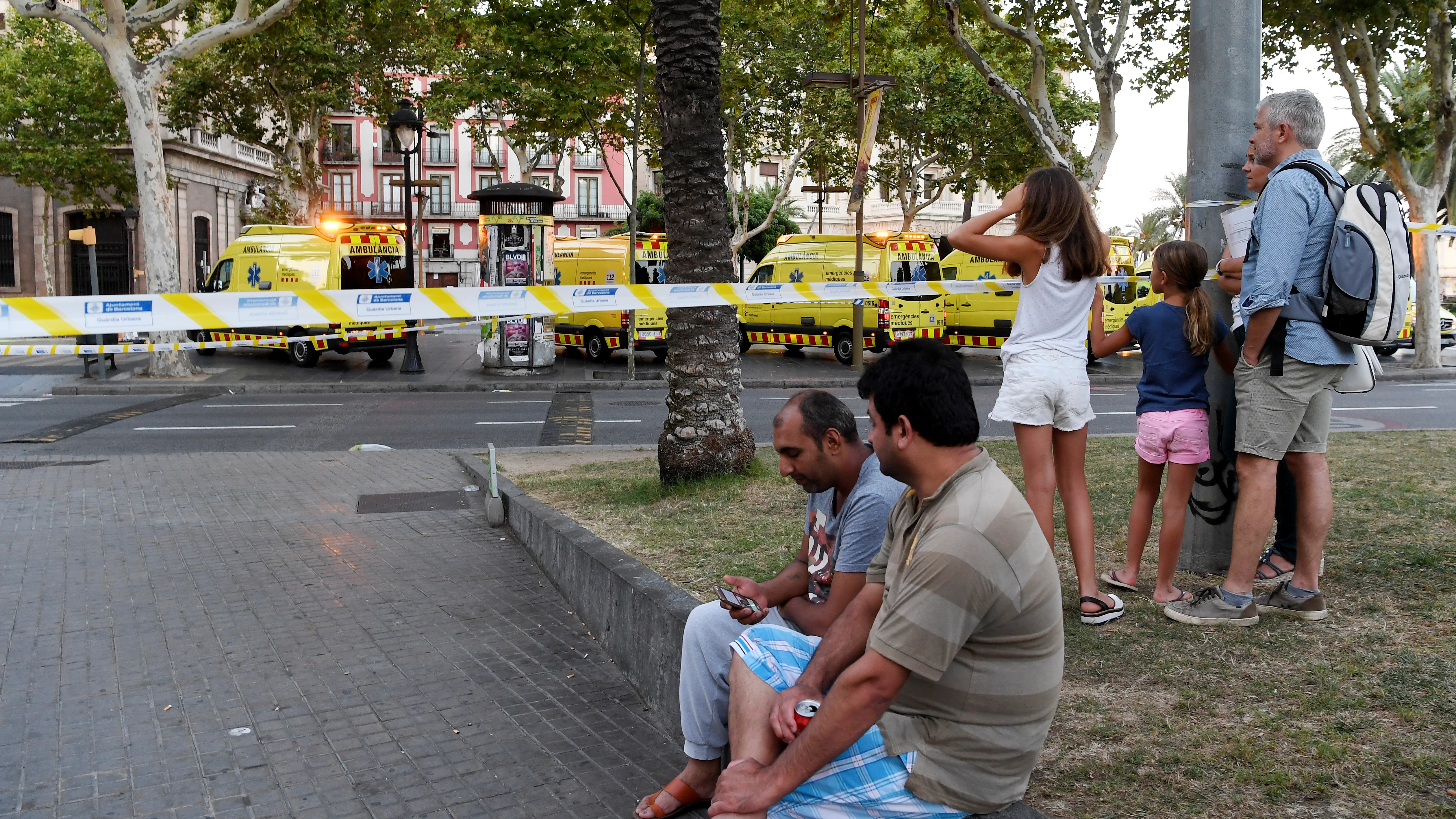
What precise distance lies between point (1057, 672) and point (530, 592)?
3.93 meters

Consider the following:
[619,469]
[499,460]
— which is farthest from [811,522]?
[499,460]

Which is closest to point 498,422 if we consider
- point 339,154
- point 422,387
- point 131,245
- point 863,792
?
point 422,387

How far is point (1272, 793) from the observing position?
2678 mm

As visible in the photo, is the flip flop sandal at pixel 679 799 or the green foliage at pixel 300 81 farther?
the green foliage at pixel 300 81

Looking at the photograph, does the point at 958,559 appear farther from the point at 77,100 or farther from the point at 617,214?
the point at 617,214

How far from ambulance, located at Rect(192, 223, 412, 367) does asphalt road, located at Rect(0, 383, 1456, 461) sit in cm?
460

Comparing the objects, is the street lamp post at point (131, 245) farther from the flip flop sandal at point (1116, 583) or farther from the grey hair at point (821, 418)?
the grey hair at point (821, 418)

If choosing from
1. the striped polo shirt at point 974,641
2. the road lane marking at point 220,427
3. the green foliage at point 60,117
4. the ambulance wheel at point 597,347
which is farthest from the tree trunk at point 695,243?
the green foliage at point 60,117

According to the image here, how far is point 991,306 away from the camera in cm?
2388

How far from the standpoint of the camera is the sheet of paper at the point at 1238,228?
14.3 feet

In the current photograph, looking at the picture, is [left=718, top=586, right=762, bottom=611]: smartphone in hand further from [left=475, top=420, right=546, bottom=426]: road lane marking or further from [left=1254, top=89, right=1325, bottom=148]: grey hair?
[left=475, top=420, right=546, bottom=426]: road lane marking

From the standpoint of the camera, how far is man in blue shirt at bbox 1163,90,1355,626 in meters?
3.84

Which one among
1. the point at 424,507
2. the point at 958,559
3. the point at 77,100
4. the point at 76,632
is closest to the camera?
the point at 958,559

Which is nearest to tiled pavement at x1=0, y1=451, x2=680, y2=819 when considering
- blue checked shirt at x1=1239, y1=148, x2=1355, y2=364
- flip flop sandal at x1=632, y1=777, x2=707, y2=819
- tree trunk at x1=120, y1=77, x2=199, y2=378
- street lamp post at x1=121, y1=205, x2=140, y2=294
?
flip flop sandal at x1=632, y1=777, x2=707, y2=819
